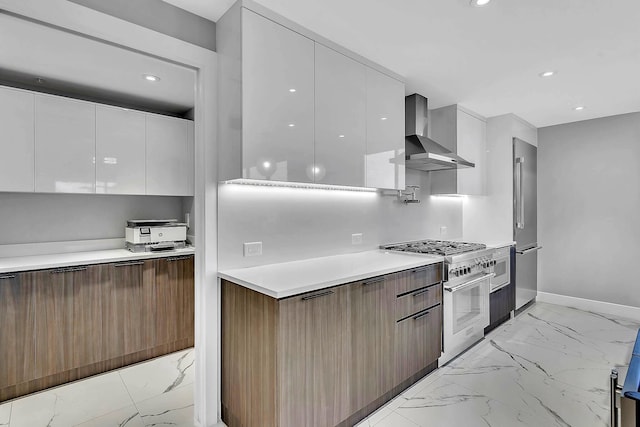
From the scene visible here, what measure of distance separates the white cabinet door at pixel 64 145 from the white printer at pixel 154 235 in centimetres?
48

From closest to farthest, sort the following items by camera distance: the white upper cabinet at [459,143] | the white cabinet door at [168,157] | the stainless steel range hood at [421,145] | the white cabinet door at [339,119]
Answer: the white cabinet door at [339,119] → the stainless steel range hood at [421,145] → the white cabinet door at [168,157] → the white upper cabinet at [459,143]

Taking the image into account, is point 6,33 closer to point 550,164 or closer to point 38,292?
point 38,292

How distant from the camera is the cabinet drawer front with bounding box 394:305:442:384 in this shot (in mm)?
2223

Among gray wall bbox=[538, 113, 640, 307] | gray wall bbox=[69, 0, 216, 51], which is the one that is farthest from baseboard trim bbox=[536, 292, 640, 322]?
gray wall bbox=[69, 0, 216, 51]

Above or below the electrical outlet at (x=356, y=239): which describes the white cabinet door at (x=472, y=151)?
above

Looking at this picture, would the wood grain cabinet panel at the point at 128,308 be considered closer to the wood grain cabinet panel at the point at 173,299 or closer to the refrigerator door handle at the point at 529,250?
the wood grain cabinet panel at the point at 173,299

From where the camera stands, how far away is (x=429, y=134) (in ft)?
12.2

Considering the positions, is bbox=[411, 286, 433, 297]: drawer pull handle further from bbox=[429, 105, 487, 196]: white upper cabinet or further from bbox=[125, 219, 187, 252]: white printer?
bbox=[125, 219, 187, 252]: white printer

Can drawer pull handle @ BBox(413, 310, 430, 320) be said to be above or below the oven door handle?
below

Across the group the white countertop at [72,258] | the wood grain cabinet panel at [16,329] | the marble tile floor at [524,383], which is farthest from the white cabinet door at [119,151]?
the marble tile floor at [524,383]

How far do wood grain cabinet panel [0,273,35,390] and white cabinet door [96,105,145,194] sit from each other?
93 cm

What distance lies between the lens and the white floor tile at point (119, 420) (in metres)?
2.00

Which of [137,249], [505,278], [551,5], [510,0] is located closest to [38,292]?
[137,249]

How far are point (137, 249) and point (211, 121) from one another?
1.64 meters
